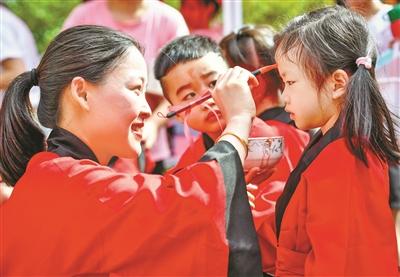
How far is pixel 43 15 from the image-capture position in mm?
5125

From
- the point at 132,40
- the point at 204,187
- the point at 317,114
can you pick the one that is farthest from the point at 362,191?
the point at 132,40

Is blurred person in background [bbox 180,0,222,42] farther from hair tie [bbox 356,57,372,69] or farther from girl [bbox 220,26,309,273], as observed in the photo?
hair tie [bbox 356,57,372,69]

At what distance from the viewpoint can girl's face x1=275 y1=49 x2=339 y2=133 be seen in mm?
2014

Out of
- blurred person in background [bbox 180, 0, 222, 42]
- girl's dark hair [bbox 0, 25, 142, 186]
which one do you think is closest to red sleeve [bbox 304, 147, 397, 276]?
girl's dark hair [bbox 0, 25, 142, 186]

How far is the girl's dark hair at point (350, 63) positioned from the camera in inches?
74.8

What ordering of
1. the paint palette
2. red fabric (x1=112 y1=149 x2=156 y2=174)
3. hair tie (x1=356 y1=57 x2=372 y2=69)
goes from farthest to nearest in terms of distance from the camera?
red fabric (x1=112 y1=149 x2=156 y2=174)
the paint palette
hair tie (x1=356 y1=57 x2=372 y2=69)

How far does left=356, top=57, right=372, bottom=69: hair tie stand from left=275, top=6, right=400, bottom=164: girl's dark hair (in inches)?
0.4

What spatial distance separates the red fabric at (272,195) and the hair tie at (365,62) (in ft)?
1.94

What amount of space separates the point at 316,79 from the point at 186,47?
0.88 meters

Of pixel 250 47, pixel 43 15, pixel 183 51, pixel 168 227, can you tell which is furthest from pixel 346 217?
pixel 43 15

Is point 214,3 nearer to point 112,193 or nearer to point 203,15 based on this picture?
point 203,15

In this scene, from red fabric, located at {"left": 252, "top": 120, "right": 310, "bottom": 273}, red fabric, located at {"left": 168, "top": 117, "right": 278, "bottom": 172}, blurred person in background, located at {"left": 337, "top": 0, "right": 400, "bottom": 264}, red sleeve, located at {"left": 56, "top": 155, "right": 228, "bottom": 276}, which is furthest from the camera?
blurred person in background, located at {"left": 337, "top": 0, "right": 400, "bottom": 264}

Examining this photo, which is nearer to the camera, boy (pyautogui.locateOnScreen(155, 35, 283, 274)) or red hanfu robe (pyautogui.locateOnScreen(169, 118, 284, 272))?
red hanfu robe (pyautogui.locateOnScreen(169, 118, 284, 272))

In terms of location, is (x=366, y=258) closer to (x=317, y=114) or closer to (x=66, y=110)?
(x=317, y=114)
